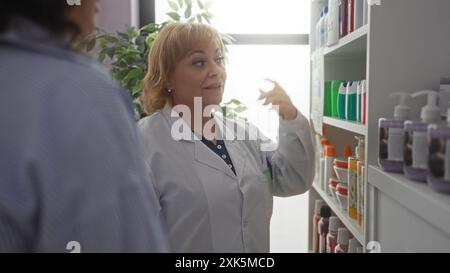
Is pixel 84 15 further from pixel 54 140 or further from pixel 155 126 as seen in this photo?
pixel 155 126

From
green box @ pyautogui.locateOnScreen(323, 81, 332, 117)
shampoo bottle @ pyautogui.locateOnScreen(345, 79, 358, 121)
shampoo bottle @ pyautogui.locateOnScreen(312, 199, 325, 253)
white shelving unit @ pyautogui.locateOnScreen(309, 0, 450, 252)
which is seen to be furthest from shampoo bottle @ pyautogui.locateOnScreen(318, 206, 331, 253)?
white shelving unit @ pyautogui.locateOnScreen(309, 0, 450, 252)

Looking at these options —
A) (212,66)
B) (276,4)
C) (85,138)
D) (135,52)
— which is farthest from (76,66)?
(276,4)

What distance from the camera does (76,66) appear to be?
0.32 meters

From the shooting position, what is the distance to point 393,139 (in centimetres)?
80

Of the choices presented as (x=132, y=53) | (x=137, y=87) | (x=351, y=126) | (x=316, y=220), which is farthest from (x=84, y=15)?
(x=316, y=220)

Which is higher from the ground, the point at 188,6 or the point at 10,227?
the point at 188,6

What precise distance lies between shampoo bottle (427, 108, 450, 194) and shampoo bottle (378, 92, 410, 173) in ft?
0.55

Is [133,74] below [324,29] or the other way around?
below

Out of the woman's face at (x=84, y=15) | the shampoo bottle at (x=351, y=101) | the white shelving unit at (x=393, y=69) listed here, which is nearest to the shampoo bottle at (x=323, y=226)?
the shampoo bottle at (x=351, y=101)

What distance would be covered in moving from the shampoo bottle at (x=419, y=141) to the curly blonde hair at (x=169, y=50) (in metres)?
0.52

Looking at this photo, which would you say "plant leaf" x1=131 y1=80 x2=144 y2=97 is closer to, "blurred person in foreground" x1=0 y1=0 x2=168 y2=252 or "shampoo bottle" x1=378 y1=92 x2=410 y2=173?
"shampoo bottle" x1=378 y1=92 x2=410 y2=173

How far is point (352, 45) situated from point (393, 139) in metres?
0.55
